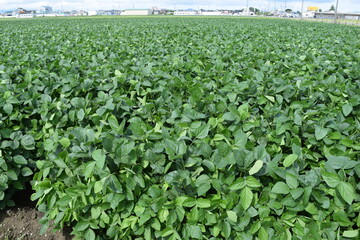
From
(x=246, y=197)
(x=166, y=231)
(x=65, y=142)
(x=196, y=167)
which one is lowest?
(x=166, y=231)

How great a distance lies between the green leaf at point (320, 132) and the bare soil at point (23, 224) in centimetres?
232

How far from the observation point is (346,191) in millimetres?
1604

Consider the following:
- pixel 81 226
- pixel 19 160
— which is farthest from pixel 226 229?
pixel 19 160

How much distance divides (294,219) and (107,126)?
1.56m

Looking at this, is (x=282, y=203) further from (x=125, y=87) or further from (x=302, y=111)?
(x=125, y=87)

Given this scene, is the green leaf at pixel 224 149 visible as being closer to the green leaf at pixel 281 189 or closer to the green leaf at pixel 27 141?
the green leaf at pixel 281 189

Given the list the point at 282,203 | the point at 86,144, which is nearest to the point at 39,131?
the point at 86,144

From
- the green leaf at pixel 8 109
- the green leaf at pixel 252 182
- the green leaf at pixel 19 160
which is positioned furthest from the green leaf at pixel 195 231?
the green leaf at pixel 8 109

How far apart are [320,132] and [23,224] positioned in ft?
9.20

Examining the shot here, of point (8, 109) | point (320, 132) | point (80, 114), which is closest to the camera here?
point (320, 132)

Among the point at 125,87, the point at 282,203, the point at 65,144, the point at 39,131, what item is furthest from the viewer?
the point at 125,87

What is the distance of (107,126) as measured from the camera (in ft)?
7.81

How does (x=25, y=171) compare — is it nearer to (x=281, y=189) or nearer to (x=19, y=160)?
(x=19, y=160)

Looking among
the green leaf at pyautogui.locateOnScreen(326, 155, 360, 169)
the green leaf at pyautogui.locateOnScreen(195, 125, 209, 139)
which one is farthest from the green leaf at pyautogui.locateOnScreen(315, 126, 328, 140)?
the green leaf at pyautogui.locateOnScreen(195, 125, 209, 139)
